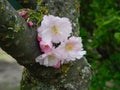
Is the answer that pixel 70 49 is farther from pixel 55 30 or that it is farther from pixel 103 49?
pixel 103 49

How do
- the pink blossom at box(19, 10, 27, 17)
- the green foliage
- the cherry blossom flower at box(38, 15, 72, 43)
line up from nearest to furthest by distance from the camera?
the cherry blossom flower at box(38, 15, 72, 43) → the pink blossom at box(19, 10, 27, 17) → the green foliage

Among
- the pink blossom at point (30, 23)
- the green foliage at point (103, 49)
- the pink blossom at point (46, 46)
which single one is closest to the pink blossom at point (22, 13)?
the pink blossom at point (30, 23)

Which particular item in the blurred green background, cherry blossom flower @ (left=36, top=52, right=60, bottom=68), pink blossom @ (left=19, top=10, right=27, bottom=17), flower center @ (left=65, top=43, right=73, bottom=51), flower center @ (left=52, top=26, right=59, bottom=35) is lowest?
the blurred green background

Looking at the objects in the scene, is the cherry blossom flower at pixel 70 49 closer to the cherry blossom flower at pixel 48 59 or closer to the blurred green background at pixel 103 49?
the cherry blossom flower at pixel 48 59

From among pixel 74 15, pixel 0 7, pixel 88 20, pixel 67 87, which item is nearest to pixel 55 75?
pixel 67 87

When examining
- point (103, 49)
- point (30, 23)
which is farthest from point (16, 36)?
point (103, 49)

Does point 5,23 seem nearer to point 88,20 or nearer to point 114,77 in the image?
point 114,77

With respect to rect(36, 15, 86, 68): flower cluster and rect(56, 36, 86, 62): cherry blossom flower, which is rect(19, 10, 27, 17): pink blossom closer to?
rect(36, 15, 86, 68): flower cluster

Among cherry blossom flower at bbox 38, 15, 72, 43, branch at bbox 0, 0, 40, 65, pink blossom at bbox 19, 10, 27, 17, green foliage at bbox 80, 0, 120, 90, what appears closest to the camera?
branch at bbox 0, 0, 40, 65

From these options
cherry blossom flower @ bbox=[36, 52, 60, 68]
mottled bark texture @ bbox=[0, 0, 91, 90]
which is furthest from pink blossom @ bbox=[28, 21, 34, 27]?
cherry blossom flower @ bbox=[36, 52, 60, 68]
